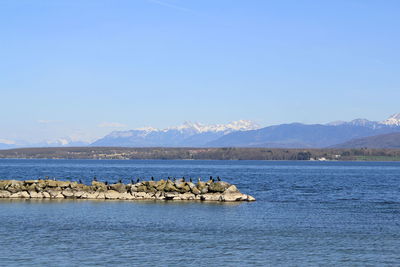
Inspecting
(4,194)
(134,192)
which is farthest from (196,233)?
(4,194)

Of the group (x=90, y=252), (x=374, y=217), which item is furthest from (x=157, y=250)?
(x=374, y=217)

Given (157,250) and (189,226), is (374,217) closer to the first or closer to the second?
(189,226)

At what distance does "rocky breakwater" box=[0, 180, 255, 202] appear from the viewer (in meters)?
69.0

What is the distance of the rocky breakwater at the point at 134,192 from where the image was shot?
69000 millimetres

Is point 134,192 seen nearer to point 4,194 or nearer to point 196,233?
point 4,194

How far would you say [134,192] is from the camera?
70125 millimetres

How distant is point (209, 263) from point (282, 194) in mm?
48977

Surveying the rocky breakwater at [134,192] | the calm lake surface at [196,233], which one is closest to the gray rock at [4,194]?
the rocky breakwater at [134,192]

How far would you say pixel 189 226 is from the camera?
153 ft

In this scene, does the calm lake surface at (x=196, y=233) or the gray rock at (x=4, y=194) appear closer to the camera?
the calm lake surface at (x=196, y=233)

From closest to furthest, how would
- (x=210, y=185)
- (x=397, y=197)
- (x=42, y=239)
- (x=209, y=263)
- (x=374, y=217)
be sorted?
(x=209, y=263) < (x=42, y=239) < (x=374, y=217) < (x=210, y=185) < (x=397, y=197)

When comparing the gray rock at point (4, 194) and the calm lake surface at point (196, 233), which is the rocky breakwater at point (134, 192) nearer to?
the gray rock at point (4, 194)

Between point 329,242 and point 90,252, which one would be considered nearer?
point 90,252

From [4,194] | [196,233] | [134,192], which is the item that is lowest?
[196,233]
